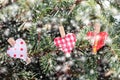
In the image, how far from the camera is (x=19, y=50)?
74cm

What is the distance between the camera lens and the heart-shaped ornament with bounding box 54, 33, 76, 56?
71cm

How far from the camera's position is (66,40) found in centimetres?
73

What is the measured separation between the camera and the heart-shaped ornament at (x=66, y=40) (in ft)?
2.31

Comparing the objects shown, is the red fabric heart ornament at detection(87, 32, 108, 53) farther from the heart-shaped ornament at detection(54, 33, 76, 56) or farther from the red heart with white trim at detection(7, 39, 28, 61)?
the red heart with white trim at detection(7, 39, 28, 61)

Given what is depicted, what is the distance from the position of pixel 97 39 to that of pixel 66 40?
0.08 meters

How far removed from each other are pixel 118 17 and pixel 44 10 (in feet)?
0.76

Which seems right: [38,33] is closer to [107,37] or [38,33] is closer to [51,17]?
[51,17]

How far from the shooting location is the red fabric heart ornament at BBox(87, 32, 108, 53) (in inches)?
28.1

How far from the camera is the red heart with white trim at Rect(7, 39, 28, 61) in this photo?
2.31 ft

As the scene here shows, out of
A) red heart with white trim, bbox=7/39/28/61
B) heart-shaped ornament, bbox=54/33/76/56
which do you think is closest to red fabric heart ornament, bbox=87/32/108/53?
heart-shaped ornament, bbox=54/33/76/56

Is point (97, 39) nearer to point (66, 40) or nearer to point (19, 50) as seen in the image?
point (66, 40)

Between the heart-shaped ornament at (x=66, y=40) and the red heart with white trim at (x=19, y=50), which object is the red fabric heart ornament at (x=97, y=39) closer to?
the heart-shaped ornament at (x=66, y=40)

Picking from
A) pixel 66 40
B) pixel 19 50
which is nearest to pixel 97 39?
pixel 66 40

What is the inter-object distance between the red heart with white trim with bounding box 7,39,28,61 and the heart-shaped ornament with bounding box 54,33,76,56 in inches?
3.4
